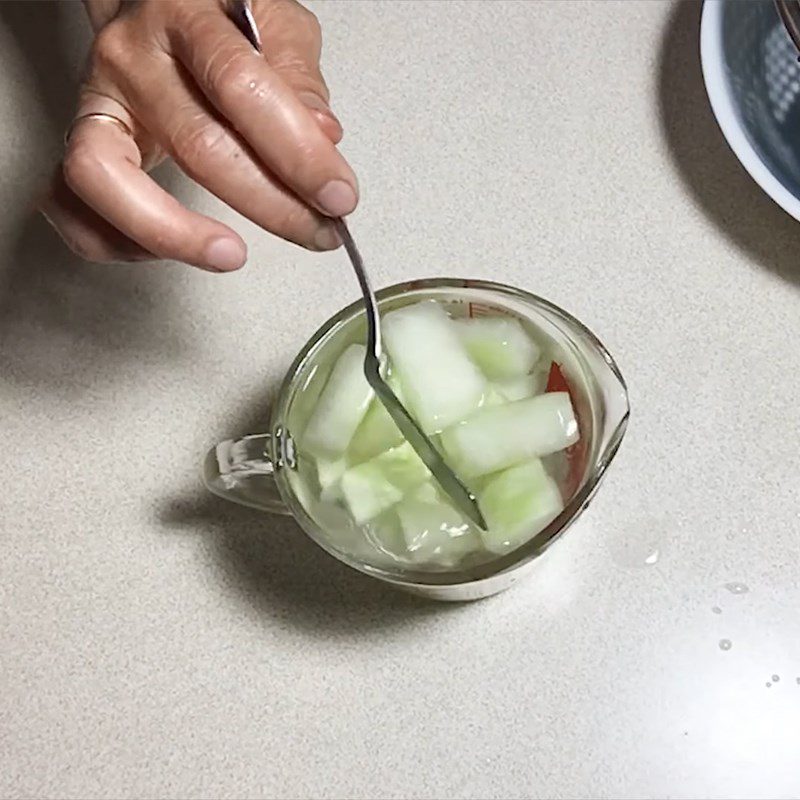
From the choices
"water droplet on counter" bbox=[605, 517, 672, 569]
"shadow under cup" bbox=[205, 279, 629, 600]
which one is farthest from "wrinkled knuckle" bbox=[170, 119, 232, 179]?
"water droplet on counter" bbox=[605, 517, 672, 569]

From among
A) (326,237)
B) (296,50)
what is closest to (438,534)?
(326,237)

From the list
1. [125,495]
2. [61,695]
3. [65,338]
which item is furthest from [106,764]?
[65,338]

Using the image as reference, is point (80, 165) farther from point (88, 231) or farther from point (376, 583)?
point (376, 583)

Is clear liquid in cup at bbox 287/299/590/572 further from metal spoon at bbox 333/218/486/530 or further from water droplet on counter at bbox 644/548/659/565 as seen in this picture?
water droplet on counter at bbox 644/548/659/565

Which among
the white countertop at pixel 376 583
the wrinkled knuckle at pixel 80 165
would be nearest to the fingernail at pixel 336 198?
the wrinkled knuckle at pixel 80 165

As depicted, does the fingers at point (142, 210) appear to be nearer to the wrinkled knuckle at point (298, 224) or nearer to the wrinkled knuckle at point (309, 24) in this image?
the wrinkled knuckle at point (298, 224)
